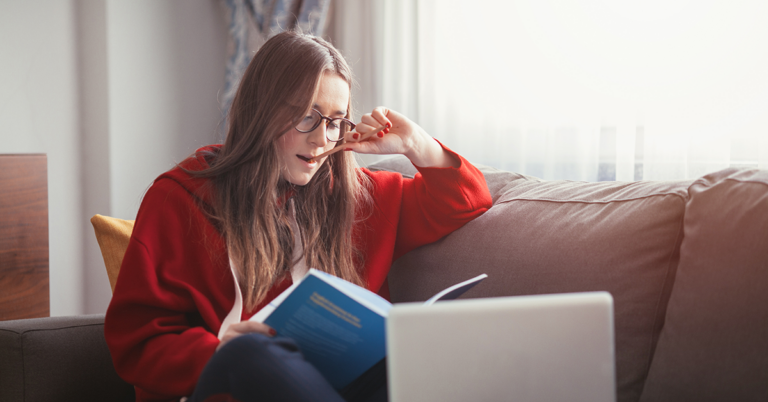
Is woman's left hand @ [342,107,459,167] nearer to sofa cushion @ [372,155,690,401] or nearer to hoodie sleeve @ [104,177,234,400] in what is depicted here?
sofa cushion @ [372,155,690,401]

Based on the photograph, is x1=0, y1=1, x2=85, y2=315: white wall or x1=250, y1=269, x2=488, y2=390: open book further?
x1=0, y1=1, x2=85, y2=315: white wall

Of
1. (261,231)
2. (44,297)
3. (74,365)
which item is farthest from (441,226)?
(44,297)

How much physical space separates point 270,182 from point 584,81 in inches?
38.7

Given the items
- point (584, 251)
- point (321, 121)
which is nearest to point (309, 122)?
point (321, 121)

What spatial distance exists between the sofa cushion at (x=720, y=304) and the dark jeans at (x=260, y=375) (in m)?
0.55

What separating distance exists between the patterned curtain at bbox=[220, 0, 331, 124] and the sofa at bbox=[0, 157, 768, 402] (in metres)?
1.24

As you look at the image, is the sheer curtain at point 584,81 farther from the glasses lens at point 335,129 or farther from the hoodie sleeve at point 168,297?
the hoodie sleeve at point 168,297

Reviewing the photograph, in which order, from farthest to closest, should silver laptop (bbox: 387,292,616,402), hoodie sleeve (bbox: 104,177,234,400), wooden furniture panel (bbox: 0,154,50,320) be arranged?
wooden furniture panel (bbox: 0,154,50,320) → hoodie sleeve (bbox: 104,177,234,400) → silver laptop (bbox: 387,292,616,402)

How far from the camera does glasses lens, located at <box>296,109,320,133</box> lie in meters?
1.07

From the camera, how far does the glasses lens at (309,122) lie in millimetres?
1069

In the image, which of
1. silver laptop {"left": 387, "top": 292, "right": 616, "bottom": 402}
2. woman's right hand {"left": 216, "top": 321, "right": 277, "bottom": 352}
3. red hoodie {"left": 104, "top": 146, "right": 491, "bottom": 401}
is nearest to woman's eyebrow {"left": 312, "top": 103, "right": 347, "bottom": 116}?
red hoodie {"left": 104, "top": 146, "right": 491, "bottom": 401}

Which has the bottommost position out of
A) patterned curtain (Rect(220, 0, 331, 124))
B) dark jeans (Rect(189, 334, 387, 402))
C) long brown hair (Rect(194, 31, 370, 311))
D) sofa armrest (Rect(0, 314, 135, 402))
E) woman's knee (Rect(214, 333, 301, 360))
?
sofa armrest (Rect(0, 314, 135, 402))

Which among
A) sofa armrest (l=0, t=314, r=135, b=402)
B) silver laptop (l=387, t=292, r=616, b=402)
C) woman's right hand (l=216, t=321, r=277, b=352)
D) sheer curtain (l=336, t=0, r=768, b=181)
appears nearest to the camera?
silver laptop (l=387, t=292, r=616, b=402)

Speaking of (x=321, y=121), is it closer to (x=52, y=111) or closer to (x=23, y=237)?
(x=23, y=237)
